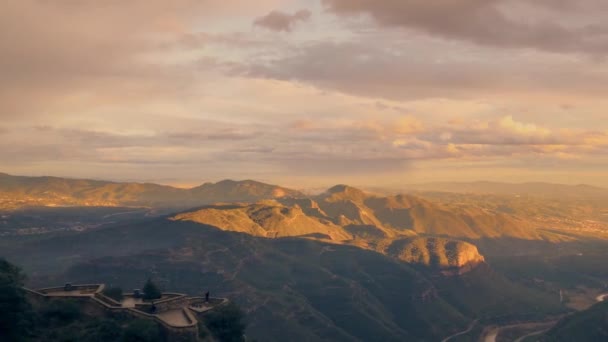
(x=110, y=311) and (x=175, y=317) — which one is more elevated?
(x=110, y=311)

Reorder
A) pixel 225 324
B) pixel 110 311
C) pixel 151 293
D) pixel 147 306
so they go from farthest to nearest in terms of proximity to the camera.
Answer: pixel 151 293, pixel 225 324, pixel 147 306, pixel 110 311

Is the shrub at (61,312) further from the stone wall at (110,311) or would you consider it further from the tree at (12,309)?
the tree at (12,309)

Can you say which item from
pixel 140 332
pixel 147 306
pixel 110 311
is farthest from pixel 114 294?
pixel 140 332

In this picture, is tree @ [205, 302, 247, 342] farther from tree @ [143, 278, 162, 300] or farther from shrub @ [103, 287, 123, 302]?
shrub @ [103, 287, 123, 302]

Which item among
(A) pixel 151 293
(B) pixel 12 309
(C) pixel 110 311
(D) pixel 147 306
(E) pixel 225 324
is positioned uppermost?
(B) pixel 12 309

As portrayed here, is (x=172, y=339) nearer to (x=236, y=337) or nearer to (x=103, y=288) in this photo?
(x=236, y=337)

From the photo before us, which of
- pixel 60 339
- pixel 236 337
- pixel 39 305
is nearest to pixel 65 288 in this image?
pixel 39 305

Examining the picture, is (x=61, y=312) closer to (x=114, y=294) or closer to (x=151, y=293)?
(x=114, y=294)

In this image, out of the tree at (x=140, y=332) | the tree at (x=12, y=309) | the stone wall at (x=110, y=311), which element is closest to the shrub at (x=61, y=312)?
the stone wall at (x=110, y=311)
